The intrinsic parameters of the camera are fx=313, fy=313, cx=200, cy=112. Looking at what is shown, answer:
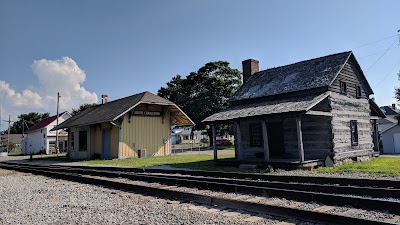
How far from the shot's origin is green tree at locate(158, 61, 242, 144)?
45.7 meters

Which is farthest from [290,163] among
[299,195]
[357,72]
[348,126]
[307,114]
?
[357,72]

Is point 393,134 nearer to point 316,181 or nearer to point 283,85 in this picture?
point 283,85

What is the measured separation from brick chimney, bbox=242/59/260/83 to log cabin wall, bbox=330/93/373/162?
6.93 metres

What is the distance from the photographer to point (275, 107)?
1507 centimetres

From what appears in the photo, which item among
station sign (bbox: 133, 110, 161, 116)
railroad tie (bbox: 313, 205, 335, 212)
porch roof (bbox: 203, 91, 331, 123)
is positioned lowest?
railroad tie (bbox: 313, 205, 335, 212)

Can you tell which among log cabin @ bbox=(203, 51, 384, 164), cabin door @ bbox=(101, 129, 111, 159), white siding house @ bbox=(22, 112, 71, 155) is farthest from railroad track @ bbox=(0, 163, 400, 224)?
white siding house @ bbox=(22, 112, 71, 155)

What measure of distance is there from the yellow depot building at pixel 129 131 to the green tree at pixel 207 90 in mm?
16468

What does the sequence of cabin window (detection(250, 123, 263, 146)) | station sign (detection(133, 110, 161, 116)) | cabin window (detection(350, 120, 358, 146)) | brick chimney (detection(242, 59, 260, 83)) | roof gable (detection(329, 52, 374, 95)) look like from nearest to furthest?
cabin window (detection(350, 120, 358, 146)), cabin window (detection(250, 123, 263, 146)), roof gable (detection(329, 52, 374, 95)), brick chimney (detection(242, 59, 260, 83)), station sign (detection(133, 110, 161, 116))

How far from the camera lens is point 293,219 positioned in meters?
5.26

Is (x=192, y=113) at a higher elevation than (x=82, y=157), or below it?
higher

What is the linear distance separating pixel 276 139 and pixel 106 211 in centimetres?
1246

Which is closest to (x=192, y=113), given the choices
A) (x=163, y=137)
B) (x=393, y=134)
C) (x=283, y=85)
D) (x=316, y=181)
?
(x=163, y=137)

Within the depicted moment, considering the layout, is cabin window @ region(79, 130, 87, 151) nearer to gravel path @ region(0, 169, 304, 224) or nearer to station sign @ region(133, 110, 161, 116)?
station sign @ region(133, 110, 161, 116)

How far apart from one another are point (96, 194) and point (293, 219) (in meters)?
5.69
